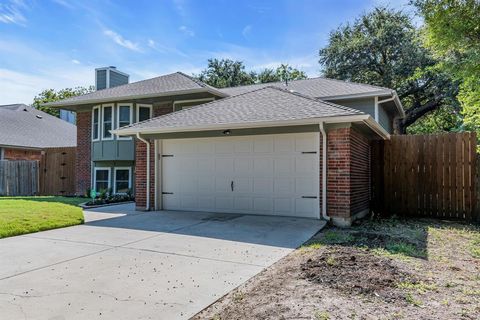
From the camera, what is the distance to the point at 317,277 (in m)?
4.20

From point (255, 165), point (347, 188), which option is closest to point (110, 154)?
point (255, 165)

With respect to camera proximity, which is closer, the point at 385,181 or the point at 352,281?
the point at 352,281

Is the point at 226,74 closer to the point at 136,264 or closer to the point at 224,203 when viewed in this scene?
the point at 224,203

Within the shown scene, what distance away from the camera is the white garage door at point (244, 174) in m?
8.55

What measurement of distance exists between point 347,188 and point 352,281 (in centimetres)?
406

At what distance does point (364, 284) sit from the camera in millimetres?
3943

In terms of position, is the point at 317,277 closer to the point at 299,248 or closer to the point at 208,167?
the point at 299,248

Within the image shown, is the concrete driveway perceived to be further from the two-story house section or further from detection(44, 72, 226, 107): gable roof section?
the two-story house section

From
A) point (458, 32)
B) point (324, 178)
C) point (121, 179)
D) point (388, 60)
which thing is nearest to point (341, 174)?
point (324, 178)

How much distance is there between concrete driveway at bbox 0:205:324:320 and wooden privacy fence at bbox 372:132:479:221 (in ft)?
11.5

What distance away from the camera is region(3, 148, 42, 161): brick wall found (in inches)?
734

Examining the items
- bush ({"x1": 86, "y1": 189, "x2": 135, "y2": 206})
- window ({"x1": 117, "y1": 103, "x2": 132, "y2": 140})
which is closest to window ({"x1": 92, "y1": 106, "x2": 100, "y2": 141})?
window ({"x1": 117, "y1": 103, "x2": 132, "y2": 140})

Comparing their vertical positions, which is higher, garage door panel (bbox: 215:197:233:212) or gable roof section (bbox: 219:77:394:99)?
gable roof section (bbox: 219:77:394:99)

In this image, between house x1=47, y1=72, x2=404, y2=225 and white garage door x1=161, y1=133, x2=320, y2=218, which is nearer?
house x1=47, y1=72, x2=404, y2=225
